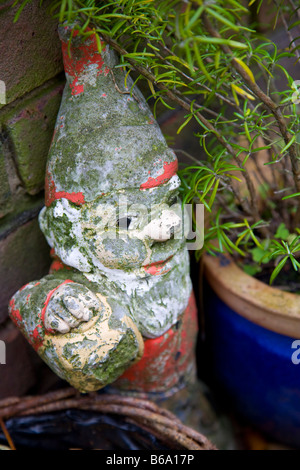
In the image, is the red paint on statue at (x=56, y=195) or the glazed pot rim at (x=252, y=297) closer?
the red paint on statue at (x=56, y=195)

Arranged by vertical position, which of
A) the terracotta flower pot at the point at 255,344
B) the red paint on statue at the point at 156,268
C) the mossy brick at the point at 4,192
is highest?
the mossy brick at the point at 4,192

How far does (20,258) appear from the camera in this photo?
3.96 feet

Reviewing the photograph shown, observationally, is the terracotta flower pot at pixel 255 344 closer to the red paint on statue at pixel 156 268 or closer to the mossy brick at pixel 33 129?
the red paint on statue at pixel 156 268

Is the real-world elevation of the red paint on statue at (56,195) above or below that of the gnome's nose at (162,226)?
above

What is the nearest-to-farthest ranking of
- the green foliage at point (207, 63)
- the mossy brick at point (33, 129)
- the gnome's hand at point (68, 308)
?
1. the green foliage at point (207, 63)
2. the gnome's hand at point (68, 308)
3. the mossy brick at point (33, 129)

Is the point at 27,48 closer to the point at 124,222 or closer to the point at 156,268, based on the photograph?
→ the point at 124,222

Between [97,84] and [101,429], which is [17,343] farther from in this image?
[97,84]

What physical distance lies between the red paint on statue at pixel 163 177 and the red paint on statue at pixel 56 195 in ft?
0.40

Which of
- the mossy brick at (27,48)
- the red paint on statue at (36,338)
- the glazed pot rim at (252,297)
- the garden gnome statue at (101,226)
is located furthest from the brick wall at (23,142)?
the glazed pot rim at (252,297)

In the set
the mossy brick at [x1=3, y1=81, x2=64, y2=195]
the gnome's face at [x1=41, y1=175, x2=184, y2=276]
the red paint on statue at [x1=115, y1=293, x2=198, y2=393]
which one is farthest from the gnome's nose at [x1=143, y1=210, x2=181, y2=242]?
the mossy brick at [x1=3, y1=81, x2=64, y2=195]

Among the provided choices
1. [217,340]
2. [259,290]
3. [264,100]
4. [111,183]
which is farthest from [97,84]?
[217,340]

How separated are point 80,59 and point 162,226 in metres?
→ 0.36

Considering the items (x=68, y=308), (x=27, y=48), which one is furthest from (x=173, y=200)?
(x=27, y=48)

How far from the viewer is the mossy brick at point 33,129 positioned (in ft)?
3.46
